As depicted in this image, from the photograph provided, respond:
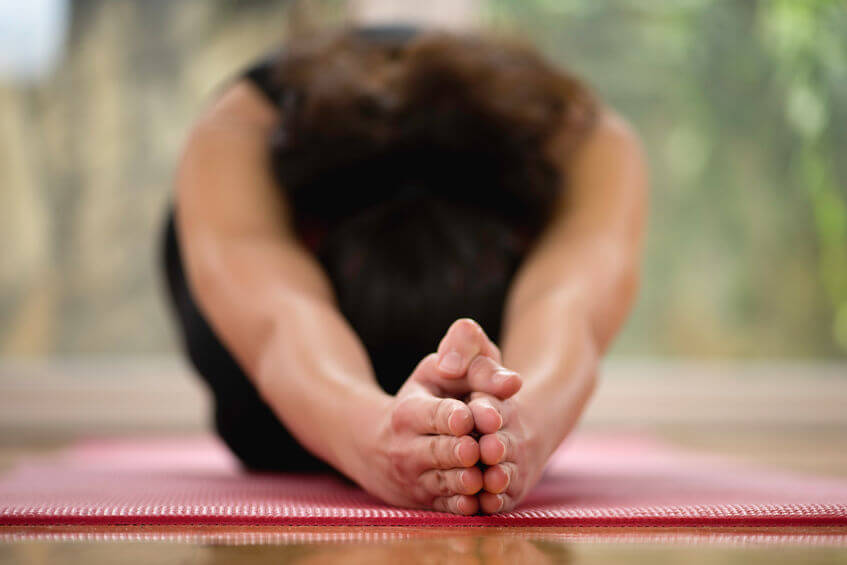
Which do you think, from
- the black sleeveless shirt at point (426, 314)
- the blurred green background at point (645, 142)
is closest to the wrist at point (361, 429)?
the black sleeveless shirt at point (426, 314)

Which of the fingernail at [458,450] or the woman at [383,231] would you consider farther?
the woman at [383,231]

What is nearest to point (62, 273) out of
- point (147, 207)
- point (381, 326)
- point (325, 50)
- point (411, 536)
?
point (147, 207)

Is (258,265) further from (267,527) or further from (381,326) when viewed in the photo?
(267,527)

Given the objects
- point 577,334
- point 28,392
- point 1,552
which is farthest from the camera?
A: point 28,392

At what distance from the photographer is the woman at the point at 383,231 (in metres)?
0.92

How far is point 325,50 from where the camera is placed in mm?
1288

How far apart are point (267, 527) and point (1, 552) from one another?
17 cm

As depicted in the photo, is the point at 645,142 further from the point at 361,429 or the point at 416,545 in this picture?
the point at 416,545

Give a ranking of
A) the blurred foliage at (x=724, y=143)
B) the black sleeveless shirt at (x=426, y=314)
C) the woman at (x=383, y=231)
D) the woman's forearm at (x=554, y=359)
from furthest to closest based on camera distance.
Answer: the blurred foliage at (x=724, y=143) < the black sleeveless shirt at (x=426, y=314) < the woman at (x=383, y=231) < the woman's forearm at (x=554, y=359)

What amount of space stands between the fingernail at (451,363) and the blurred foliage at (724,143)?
2.12m

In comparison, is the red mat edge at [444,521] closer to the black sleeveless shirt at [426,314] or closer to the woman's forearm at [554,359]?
the woman's forearm at [554,359]

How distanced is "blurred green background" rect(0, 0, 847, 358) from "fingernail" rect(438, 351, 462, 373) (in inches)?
82.0

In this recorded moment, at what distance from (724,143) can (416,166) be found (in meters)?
1.85

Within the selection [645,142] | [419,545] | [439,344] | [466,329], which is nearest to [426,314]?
[439,344]
